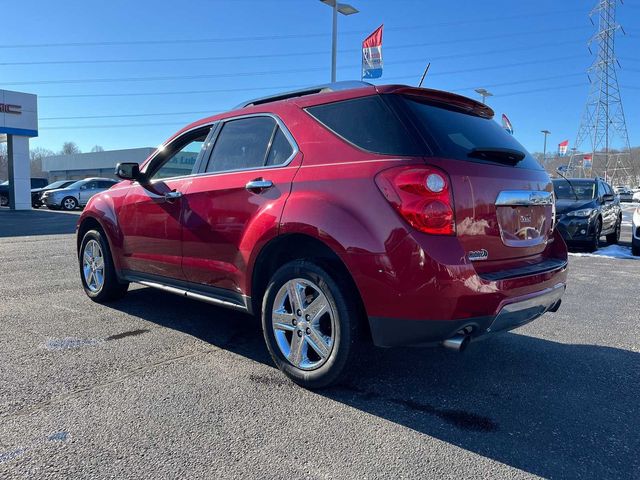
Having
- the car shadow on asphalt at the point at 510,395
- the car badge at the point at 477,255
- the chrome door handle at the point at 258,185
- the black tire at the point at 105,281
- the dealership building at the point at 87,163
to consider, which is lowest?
the car shadow on asphalt at the point at 510,395

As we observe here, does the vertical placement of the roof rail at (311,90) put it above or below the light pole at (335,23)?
below

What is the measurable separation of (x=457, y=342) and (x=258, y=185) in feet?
5.30

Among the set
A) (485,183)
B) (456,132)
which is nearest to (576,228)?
(456,132)

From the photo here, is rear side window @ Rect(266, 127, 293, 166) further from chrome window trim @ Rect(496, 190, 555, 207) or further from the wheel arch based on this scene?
chrome window trim @ Rect(496, 190, 555, 207)

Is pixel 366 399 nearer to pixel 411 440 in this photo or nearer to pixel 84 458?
pixel 411 440

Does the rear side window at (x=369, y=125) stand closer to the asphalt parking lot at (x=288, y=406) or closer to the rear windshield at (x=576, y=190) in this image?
the asphalt parking lot at (x=288, y=406)

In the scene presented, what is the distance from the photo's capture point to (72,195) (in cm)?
Answer: 2494

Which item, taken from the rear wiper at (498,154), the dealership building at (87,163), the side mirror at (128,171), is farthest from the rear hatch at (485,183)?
the dealership building at (87,163)

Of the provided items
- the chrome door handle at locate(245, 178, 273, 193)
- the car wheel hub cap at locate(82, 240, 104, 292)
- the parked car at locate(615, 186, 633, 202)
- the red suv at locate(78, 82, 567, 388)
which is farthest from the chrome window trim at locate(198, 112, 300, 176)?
the parked car at locate(615, 186, 633, 202)

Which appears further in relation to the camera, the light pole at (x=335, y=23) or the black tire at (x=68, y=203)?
the black tire at (x=68, y=203)

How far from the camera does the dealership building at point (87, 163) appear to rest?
174 ft

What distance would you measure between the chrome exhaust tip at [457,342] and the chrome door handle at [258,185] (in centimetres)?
149

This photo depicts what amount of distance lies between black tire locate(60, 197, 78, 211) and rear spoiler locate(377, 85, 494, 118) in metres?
25.4

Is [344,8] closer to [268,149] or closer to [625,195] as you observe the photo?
[268,149]
